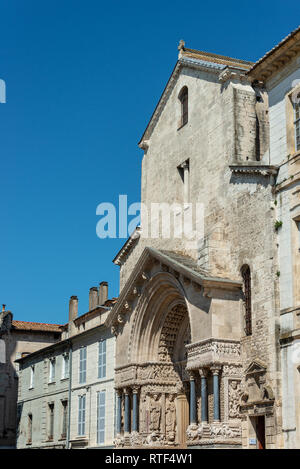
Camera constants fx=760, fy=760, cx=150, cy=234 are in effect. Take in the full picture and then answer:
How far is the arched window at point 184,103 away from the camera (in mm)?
26266

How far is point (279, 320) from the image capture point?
754 inches

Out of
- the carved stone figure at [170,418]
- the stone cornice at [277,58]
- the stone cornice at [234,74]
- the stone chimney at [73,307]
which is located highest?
the stone cornice at [234,74]

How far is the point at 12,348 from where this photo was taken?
46000 mm

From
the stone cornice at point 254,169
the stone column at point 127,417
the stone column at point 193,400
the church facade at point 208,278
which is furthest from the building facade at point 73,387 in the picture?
the stone cornice at point 254,169

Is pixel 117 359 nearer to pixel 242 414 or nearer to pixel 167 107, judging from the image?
pixel 242 414

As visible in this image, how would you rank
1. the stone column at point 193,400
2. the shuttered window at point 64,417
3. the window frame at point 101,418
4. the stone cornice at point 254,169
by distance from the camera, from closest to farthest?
the stone cornice at point 254,169, the stone column at point 193,400, the window frame at point 101,418, the shuttered window at point 64,417

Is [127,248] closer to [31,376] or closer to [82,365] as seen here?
[82,365]

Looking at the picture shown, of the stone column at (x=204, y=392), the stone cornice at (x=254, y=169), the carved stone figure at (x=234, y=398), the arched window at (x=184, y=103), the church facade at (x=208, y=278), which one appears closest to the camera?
the church facade at (x=208, y=278)

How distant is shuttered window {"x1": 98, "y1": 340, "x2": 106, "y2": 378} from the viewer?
30953mm

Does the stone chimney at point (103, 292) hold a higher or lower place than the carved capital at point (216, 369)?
higher

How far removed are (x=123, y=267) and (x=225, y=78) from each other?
30.5ft

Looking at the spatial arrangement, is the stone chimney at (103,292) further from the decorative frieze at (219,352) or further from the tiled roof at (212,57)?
the decorative frieze at (219,352)

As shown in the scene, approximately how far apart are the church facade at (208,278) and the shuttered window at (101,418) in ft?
14.9

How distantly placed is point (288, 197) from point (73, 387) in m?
18.3
